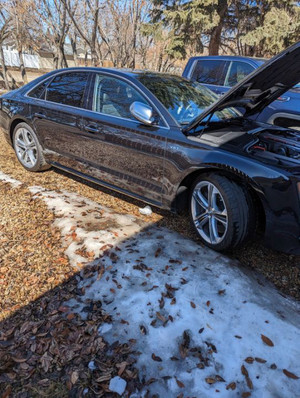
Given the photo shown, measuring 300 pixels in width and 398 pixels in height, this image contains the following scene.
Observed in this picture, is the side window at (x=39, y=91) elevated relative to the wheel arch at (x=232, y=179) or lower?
elevated

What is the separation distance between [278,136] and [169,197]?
1.34 meters

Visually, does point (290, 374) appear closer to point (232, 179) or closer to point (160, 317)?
point (160, 317)

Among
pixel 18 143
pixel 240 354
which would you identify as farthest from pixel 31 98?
pixel 240 354

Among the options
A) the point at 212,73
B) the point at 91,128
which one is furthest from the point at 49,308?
the point at 212,73

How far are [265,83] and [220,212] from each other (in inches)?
51.4

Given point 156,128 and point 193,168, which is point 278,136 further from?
point 156,128

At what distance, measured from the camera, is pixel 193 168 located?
2941mm

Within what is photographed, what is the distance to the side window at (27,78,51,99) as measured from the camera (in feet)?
14.4

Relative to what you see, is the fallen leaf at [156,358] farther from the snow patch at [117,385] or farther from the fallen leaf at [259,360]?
the fallen leaf at [259,360]

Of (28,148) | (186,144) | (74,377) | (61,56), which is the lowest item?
(74,377)

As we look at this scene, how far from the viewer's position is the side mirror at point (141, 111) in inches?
119

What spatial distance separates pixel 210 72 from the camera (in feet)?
22.2

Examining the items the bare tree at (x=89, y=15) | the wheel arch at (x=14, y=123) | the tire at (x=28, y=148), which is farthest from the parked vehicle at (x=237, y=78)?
the bare tree at (x=89, y=15)

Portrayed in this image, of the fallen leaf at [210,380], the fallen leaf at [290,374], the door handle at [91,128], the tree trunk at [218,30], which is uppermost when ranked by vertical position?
the tree trunk at [218,30]
